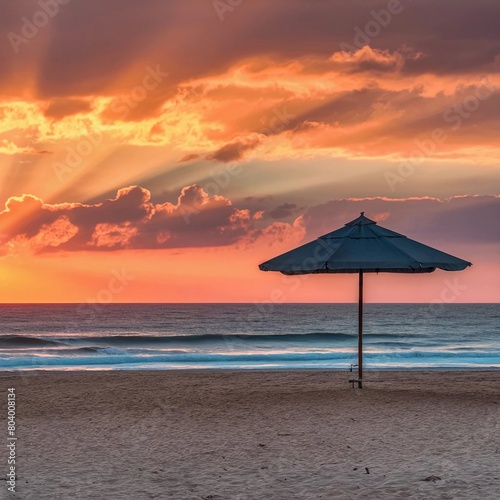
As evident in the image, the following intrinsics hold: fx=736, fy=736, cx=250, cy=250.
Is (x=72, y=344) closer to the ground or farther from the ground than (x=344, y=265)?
closer to the ground

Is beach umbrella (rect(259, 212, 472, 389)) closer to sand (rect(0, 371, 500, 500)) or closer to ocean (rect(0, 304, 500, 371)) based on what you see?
sand (rect(0, 371, 500, 500))

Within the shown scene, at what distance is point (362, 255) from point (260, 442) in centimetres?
342

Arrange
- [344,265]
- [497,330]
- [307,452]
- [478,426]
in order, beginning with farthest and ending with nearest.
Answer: [497,330] < [344,265] < [478,426] < [307,452]

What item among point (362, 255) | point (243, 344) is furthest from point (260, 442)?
point (243, 344)

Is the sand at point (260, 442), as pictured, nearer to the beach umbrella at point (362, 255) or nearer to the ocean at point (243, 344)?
the beach umbrella at point (362, 255)

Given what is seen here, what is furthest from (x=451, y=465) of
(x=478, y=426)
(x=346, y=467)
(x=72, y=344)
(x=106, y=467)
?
(x=72, y=344)

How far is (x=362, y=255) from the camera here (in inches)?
409

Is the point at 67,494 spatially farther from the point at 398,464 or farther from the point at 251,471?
the point at 398,464

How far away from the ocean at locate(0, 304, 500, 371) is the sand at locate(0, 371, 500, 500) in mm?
9808

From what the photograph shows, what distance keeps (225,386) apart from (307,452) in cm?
629

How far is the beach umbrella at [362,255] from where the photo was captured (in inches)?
404

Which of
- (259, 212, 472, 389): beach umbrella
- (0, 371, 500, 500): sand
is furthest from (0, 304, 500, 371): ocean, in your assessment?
(259, 212, 472, 389): beach umbrella

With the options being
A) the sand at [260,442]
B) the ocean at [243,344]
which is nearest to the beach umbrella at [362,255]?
the sand at [260,442]

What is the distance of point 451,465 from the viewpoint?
682 cm
